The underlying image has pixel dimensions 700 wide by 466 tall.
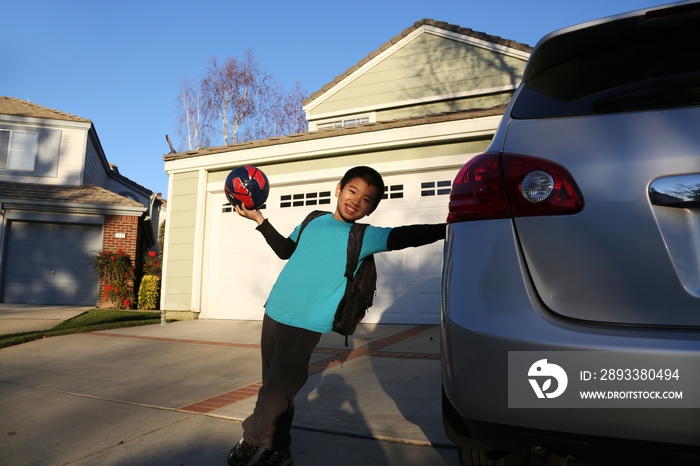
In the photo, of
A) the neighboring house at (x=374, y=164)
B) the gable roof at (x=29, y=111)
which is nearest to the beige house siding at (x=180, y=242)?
the neighboring house at (x=374, y=164)

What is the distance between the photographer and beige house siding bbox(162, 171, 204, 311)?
10273mm

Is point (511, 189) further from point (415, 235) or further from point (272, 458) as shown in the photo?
point (272, 458)

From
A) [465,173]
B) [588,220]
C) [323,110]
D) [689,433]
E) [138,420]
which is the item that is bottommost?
[138,420]

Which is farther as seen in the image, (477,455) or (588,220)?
(477,455)

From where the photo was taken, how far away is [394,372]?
4691mm

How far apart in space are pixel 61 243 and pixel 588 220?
660 inches

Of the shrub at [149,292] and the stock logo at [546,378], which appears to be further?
the shrub at [149,292]

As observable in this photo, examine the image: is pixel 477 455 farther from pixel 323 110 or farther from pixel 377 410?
pixel 323 110

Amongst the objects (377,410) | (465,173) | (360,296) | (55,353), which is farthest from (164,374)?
(465,173)

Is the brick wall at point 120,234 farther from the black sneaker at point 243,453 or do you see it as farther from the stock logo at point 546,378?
the stock logo at point 546,378

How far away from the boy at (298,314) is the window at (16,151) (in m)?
17.4

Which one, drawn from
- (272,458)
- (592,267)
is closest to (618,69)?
(592,267)

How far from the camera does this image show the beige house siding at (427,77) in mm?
12117

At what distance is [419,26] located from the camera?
13156 mm
